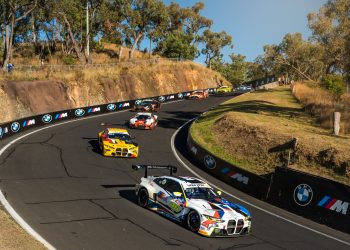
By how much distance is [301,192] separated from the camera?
16.7 meters

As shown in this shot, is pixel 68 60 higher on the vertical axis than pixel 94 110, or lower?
higher

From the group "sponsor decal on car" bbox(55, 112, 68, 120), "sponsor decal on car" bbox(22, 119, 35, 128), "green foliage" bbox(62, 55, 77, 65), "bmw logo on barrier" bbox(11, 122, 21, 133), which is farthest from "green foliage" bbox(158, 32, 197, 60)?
"bmw logo on barrier" bbox(11, 122, 21, 133)

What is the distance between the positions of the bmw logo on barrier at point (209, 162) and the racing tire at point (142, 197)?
25.3ft

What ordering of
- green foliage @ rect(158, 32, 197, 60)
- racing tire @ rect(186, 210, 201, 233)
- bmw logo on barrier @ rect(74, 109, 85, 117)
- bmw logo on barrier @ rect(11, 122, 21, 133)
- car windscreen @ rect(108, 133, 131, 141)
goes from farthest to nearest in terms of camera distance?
green foliage @ rect(158, 32, 197, 60), bmw logo on barrier @ rect(74, 109, 85, 117), bmw logo on barrier @ rect(11, 122, 21, 133), car windscreen @ rect(108, 133, 131, 141), racing tire @ rect(186, 210, 201, 233)

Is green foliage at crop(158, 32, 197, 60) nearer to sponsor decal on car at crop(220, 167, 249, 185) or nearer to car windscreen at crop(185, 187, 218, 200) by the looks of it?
sponsor decal on car at crop(220, 167, 249, 185)

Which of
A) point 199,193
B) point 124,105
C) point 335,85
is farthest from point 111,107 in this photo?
point 199,193

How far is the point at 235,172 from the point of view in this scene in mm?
20453

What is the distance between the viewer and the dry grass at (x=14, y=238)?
32.4ft

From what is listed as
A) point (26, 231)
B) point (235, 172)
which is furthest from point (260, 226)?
point (26, 231)

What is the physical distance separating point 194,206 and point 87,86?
39.3 meters

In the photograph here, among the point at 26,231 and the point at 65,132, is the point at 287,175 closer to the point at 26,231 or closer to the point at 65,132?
the point at 26,231

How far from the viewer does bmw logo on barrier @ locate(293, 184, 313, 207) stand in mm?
16328

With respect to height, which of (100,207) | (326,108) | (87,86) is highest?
(87,86)

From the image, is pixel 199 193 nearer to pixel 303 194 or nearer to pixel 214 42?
pixel 303 194
